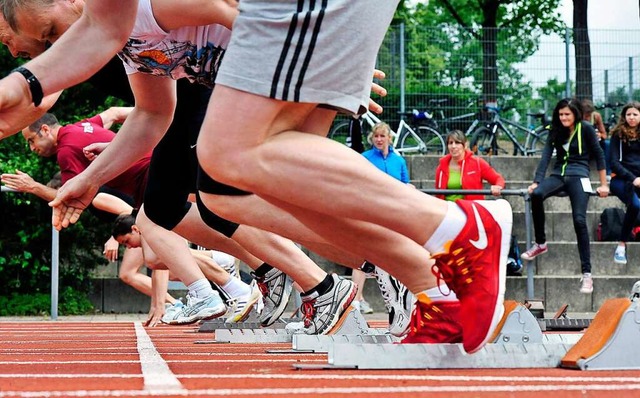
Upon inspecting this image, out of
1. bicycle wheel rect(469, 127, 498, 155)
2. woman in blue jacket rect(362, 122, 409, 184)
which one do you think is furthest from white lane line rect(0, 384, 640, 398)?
bicycle wheel rect(469, 127, 498, 155)

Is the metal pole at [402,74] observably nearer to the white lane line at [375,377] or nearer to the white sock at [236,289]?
the white sock at [236,289]

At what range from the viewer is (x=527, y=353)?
388cm

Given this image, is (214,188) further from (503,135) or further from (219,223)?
(503,135)

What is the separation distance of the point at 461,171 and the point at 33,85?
34.1 ft

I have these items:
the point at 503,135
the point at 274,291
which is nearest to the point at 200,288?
the point at 274,291

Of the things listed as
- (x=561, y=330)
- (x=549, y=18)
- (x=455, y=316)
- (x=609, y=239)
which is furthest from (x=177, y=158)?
(x=549, y=18)

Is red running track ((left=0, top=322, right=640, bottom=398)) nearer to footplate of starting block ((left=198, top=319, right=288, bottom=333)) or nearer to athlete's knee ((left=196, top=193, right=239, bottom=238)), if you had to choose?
athlete's knee ((left=196, top=193, right=239, bottom=238))

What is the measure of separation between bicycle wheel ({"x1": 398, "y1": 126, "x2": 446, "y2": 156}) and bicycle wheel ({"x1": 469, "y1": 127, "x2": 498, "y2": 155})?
23.3 inches

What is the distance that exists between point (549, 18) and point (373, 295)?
1907 centimetres

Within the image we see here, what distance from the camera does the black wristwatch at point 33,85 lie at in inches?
147

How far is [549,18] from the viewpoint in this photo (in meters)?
A: 31.1

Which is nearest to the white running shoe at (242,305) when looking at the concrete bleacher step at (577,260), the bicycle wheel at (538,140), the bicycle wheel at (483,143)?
the concrete bleacher step at (577,260)

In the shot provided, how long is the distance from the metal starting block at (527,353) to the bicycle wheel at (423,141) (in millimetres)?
15017

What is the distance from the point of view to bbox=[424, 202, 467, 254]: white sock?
11.9ft
